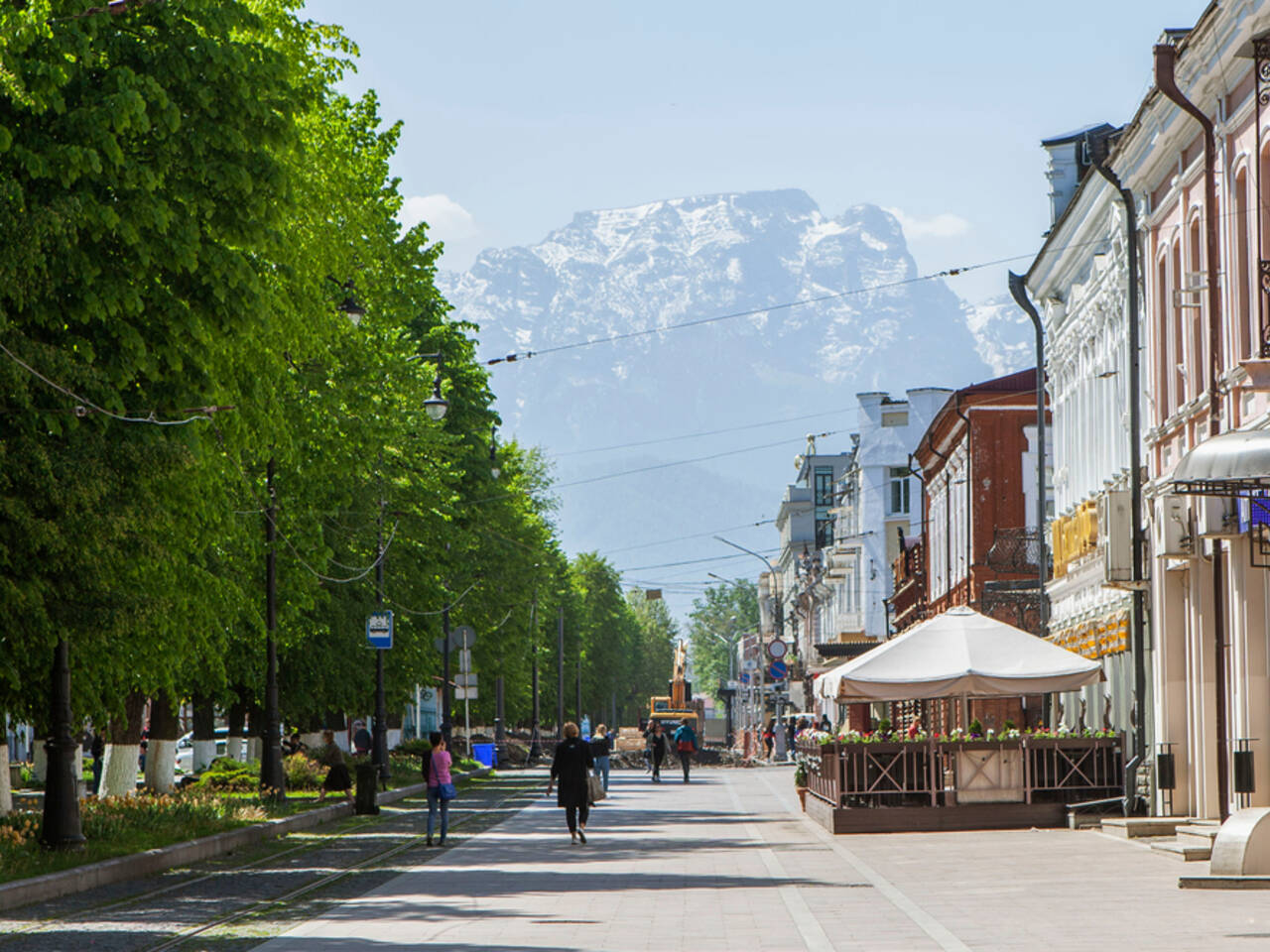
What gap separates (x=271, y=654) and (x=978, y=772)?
11.9m

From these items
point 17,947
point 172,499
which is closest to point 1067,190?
point 172,499

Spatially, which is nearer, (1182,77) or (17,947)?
(17,947)

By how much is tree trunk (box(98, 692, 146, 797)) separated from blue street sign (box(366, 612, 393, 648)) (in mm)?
6255

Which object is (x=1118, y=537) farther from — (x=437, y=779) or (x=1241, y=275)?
(x=437, y=779)

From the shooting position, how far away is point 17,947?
559 inches

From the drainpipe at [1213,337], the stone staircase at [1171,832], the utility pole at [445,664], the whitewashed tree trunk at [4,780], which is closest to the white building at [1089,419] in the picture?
the stone staircase at [1171,832]

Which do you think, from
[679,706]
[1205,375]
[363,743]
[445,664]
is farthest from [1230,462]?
[679,706]

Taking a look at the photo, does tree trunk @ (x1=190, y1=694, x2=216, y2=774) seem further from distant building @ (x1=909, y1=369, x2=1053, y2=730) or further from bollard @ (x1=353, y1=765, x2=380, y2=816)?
distant building @ (x1=909, y1=369, x2=1053, y2=730)

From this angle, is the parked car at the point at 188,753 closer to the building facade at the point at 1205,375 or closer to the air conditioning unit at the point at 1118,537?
the air conditioning unit at the point at 1118,537

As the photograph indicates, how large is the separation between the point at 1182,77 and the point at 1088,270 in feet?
33.7

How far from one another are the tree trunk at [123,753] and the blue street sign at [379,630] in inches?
246

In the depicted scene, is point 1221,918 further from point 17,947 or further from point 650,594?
point 650,594

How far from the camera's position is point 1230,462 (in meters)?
18.9

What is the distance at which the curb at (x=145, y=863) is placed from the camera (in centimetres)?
1788
